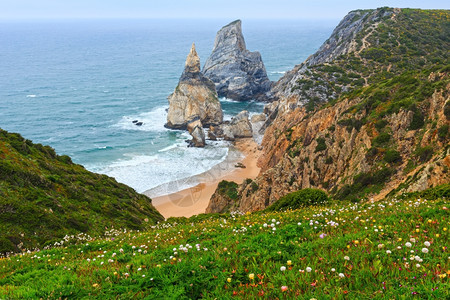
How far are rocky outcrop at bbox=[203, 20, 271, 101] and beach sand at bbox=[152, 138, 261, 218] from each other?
47.1 m

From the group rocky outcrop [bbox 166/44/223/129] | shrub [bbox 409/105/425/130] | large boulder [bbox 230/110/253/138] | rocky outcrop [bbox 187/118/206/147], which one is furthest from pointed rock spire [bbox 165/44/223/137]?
shrub [bbox 409/105/425/130]

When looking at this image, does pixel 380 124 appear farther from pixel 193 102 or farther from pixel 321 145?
pixel 193 102

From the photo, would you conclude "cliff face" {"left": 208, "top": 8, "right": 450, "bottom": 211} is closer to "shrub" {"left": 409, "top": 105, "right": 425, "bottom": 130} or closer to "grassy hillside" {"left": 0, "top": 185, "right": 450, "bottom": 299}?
"shrub" {"left": 409, "top": 105, "right": 425, "bottom": 130}

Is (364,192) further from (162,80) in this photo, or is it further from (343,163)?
(162,80)

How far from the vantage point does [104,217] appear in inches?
975

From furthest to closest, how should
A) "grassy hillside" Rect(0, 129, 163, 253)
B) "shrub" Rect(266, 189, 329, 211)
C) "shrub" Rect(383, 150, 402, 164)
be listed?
"shrub" Rect(383, 150, 402, 164), "shrub" Rect(266, 189, 329, 211), "grassy hillside" Rect(0, 129, 163, 253)

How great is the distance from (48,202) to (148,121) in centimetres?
7653

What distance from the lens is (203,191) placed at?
196 feet

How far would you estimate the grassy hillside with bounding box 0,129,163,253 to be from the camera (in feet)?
62.7

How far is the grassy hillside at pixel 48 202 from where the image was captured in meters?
19.1

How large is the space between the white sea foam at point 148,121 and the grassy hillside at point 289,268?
8416cm

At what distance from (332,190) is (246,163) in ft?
132

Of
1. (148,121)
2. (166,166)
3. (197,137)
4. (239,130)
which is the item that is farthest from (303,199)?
(148,121)

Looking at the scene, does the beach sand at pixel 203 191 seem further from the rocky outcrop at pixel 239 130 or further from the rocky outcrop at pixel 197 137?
the rocky outcrop at pixel 197 137
